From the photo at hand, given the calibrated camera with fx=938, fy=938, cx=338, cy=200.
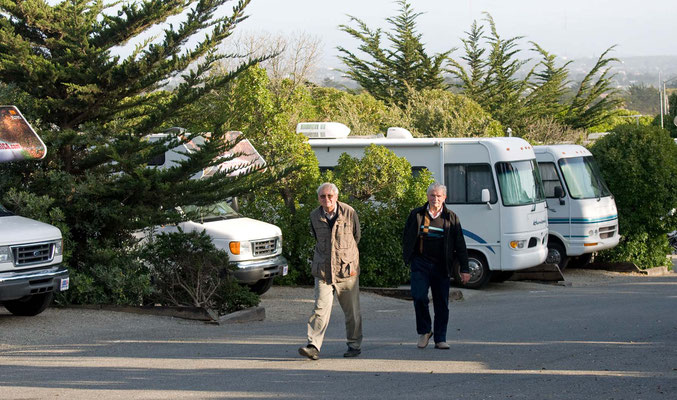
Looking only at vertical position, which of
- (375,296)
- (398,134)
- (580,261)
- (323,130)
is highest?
(323,130)

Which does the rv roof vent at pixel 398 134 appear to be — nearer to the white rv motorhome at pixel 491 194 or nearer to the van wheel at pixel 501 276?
the white rv motorhome at pixel 491 194

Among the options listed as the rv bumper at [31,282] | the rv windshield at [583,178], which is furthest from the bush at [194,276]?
the rv windshield at [583,178]

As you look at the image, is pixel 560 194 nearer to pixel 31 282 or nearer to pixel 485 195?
pixel 485 195

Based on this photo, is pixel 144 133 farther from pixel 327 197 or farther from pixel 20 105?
pixel 327 197

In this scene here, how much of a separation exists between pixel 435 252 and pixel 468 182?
28.7 feet

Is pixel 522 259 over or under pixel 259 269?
under

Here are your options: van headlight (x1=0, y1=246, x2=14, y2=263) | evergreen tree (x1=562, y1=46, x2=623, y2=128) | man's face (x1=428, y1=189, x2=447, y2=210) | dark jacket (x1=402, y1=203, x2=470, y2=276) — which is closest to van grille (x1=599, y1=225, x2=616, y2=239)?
dark jacket (x1=402, y1=203, x2=470, y2=276)

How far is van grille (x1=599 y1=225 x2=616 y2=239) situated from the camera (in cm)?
2105

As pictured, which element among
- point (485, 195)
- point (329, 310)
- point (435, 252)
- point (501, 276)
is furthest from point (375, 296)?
point (329, 310)

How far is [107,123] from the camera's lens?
1515 centimetres

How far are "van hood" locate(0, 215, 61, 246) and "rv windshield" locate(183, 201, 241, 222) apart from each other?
2763mm

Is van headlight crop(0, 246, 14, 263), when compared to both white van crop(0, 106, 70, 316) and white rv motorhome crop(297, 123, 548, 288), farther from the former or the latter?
white rv motorhome crop(297, 123, 548, 288)

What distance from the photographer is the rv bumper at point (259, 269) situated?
14673 millimetres

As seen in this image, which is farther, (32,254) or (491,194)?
(491,194)
